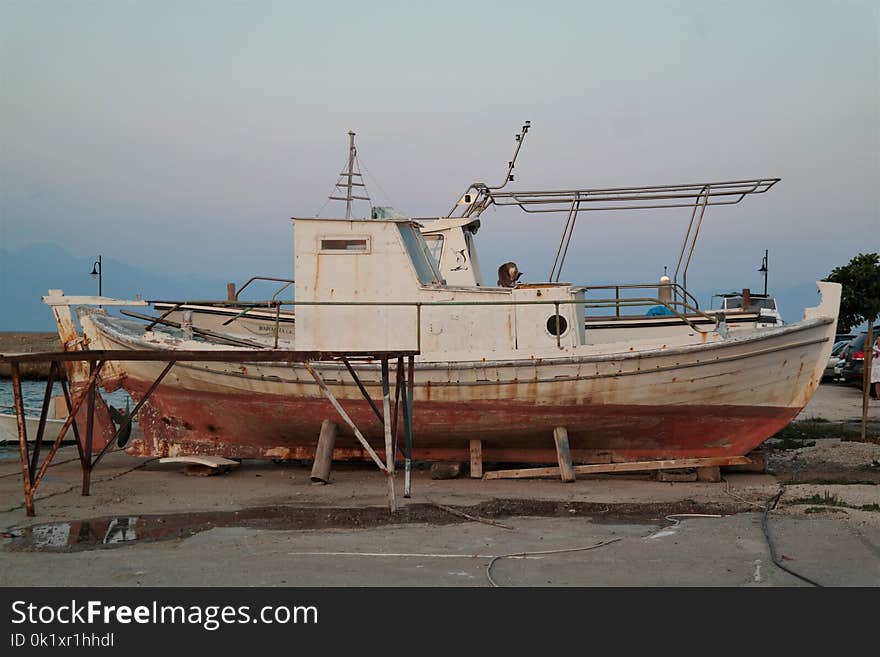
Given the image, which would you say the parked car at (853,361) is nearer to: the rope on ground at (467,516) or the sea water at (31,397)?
the rope on ground at (467,516)

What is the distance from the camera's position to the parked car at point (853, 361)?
26.5m

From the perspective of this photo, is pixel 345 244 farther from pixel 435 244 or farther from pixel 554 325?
pixel 554 325

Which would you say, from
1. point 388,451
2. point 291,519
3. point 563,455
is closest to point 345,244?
point 388,451

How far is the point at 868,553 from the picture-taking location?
27.3ft

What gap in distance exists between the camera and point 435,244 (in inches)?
602

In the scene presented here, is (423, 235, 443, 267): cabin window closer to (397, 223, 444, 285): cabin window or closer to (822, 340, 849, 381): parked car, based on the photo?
(397, 223, 444, 285): cabin window

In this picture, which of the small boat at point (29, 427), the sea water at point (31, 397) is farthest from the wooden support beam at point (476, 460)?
the sea water at point (31, 397)

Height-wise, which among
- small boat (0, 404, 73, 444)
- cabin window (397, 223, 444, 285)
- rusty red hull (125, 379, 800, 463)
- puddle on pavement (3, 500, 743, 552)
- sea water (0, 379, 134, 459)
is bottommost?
sea water (0, 379, 134, 459)

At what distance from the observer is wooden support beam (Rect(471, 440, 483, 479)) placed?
13.3 meters

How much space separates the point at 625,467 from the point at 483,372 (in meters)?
2.46

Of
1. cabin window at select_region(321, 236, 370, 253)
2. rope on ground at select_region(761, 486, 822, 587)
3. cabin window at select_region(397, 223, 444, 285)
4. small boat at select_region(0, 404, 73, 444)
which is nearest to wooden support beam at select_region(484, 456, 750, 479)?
rope on ground at select_region(761, 486, 822, 587)

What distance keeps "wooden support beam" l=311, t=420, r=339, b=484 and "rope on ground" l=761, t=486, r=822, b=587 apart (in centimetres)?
601

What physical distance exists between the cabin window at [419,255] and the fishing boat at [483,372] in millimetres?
36
